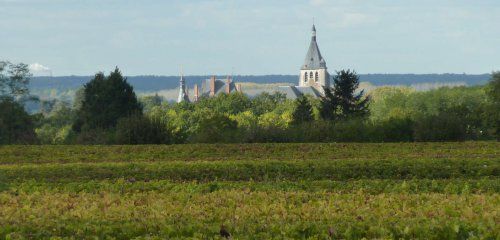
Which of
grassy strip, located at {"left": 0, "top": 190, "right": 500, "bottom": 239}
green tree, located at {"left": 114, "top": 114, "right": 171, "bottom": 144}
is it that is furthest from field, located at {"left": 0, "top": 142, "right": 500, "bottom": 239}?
green tree, located at {"left": 114, "top": 114, "right": 171, "bottom": 144}

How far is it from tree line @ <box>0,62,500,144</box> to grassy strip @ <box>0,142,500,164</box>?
12.7 m

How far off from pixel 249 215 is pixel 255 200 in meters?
2.94

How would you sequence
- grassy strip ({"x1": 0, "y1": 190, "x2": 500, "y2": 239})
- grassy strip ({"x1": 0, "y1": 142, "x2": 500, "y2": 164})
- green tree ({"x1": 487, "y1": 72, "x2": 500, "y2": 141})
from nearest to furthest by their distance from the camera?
1. grassy strip ({"x1": 0, "y1": 190, "x2": 500, "y2": 239})
2. grassy strip ({"x1": 0, "y1": 142, "x2": 500, "y2": 164})
3. green tree ({"x1": 487, "y1": 72, "x2": 500, "y2": 141})

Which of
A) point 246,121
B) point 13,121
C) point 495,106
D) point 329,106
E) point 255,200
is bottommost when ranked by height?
point 246,121

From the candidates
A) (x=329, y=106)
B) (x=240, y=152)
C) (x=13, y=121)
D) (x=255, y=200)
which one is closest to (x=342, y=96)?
(x=329, y=106)

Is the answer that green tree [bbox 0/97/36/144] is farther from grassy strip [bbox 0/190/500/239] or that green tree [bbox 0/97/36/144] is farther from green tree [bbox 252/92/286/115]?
green tree [bbox 252/92/286/115]

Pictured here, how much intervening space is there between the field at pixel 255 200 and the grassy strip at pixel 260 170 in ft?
0.11

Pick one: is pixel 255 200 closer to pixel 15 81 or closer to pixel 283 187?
pixel 283 187

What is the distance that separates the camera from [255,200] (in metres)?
20.0

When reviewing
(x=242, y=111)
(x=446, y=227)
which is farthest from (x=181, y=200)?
(x=242, y=111)

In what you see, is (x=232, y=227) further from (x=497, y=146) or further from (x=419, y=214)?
(x=497, y=146)

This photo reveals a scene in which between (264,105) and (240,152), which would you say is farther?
(264,105)

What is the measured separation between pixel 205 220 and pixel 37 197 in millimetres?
6570

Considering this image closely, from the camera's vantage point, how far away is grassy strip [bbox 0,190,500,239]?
1467 cm
